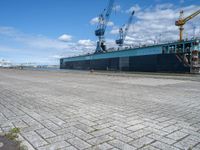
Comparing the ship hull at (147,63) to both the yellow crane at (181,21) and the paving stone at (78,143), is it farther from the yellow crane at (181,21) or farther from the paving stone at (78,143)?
the paving stone at (78,143)

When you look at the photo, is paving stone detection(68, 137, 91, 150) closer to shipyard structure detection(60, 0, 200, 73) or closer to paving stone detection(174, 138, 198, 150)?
paving stone detection(174, 138, 198, 150)

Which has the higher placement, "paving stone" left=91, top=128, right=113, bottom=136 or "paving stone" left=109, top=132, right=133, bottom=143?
"paving stone" left=91, top=128, right=113, bottom=136

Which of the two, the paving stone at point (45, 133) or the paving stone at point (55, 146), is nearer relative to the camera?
the paving stone at point (55, 146)

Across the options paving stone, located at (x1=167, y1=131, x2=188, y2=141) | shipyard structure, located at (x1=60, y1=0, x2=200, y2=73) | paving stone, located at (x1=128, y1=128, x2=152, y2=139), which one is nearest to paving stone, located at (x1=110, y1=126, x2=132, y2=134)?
paving stone, located at (x1=128, y1=128, x2=152, y2=139)

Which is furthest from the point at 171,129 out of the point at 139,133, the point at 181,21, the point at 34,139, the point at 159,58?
the point at 181,21

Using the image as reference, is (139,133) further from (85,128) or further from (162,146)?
(85,128)

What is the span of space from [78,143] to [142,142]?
1059mm

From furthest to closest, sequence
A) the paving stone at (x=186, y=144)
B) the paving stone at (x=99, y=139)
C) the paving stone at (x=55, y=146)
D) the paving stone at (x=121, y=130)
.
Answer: the paving stone at (x=121, y=130), the paving stone at (x=99, y=139), the paving stone at (x=186, y=144), the paving stone at (x=55, y=146)

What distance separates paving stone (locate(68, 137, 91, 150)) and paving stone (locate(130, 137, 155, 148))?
2.47 ft

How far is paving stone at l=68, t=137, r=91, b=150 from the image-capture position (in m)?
2.85

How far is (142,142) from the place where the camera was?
119 inches

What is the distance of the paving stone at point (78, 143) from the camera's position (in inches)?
112

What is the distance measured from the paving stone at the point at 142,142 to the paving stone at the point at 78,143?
2.47 feet

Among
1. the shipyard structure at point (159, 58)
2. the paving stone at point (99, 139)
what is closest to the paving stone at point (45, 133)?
the paving stone at point (99, 139)
